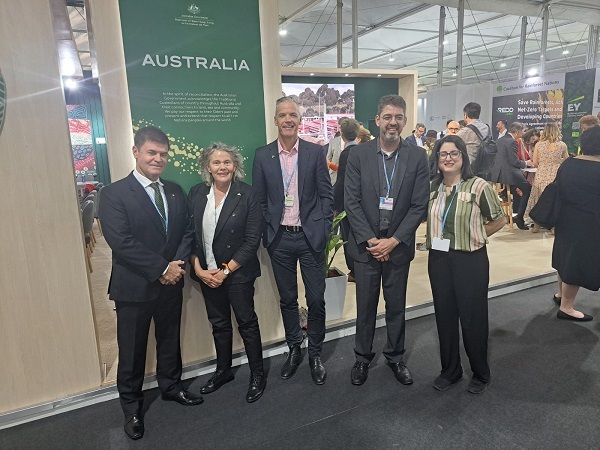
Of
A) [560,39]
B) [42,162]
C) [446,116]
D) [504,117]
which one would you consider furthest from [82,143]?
[560,39]

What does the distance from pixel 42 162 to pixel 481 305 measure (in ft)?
8.21

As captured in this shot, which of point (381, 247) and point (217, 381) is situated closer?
point (381, 247)

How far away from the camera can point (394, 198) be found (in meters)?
2.36

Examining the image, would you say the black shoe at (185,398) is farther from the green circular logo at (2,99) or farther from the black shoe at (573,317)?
the black shoe at (573,317)

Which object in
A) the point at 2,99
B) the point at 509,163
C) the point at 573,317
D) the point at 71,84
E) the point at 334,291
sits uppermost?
the point at 71,84

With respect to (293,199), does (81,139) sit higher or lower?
higher

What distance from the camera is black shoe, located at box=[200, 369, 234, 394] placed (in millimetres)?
2518

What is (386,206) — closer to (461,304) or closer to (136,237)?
(461,304)

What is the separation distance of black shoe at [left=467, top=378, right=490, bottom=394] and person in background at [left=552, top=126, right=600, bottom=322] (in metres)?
1.38

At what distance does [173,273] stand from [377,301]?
122 cm

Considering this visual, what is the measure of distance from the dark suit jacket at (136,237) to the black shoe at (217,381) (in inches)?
27.4

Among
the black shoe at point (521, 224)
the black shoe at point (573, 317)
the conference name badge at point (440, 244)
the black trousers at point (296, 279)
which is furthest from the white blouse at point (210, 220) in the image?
the black shoe at point (521, 224)

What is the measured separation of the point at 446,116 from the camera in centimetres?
920

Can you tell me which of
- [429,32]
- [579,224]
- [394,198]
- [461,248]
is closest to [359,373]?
[461,248]
